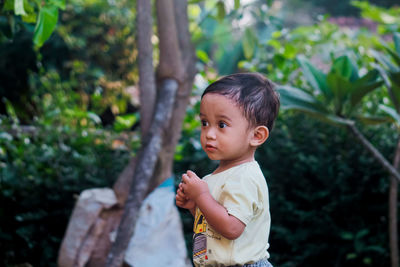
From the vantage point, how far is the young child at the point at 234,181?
3.96 ft

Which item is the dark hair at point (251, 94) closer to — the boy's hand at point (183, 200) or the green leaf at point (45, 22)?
the boy's hand at point (183, 200)

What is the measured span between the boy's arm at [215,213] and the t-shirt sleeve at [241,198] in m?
0.02

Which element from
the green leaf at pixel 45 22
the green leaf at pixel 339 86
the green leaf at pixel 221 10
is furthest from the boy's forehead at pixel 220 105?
the green leaf at pixel 221 10

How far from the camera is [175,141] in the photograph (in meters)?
2.76

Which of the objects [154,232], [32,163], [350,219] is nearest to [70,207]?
[32,163]

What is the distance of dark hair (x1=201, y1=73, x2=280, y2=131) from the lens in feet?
4.11

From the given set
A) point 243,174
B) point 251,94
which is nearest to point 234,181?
point 243,174

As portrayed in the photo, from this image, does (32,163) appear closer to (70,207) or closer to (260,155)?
(70,207)

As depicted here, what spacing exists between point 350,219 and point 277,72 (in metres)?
1.34

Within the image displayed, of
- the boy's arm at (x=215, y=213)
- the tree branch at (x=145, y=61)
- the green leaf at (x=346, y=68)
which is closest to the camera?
the boy's arm at (x=215, y=213)

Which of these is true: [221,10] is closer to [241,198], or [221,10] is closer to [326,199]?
[326,199]

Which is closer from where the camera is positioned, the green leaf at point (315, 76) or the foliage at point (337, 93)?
the foliage at point (337, 93)

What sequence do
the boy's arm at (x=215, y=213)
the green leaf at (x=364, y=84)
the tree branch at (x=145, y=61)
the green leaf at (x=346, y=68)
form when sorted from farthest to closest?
the tree branch at (x=145, y=61)
the green leaf at (x=346, y=68)
the green leaf at (x=364, y=84)
the boy's arm at (x=215, y=213)

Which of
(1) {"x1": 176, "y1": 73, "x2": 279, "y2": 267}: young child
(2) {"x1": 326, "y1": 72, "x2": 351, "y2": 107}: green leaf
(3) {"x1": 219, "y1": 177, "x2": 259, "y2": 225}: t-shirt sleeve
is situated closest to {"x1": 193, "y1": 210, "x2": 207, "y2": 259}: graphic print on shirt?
(1) {"x1": 176, "y1": 73, "x2": 279, "y2": 267}: young child
